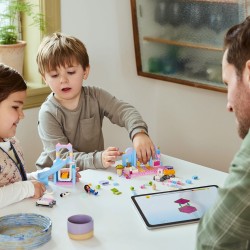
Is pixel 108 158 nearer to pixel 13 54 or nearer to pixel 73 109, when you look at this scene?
pixel 73 109

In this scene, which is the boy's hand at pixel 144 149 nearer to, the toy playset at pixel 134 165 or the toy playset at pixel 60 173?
the toy playset at pixel 134 165

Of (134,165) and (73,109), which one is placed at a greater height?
(73,109)

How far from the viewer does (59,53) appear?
1995mm

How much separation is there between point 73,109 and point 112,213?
0.75 metres

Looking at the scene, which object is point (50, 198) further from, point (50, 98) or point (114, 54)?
point (114, 54)

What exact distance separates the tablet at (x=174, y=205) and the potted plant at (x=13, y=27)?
1.22 metres

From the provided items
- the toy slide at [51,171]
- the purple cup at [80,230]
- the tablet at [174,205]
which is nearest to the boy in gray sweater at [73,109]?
the toy slide at [51,171]

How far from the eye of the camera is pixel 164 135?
3.05 meters

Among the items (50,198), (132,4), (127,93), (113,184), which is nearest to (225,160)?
(127,93)

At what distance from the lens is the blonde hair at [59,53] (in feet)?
6.55

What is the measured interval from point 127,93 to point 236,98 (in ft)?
5.80

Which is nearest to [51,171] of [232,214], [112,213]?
[112,213]

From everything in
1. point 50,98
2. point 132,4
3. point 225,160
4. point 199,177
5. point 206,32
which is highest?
point 132,4

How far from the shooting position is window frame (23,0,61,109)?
253cm
